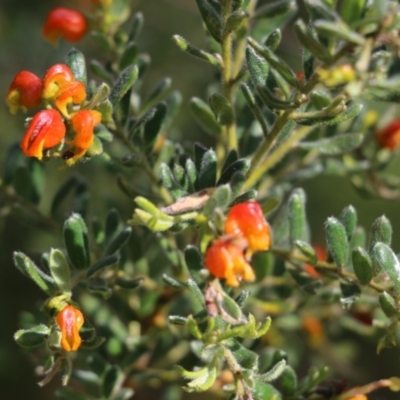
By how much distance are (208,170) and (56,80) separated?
0.91 ft

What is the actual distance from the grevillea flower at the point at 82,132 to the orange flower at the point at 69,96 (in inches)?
0.8

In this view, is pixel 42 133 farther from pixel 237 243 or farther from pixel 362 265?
pixel 362 265

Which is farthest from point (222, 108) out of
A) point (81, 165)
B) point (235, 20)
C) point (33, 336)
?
point (81, 165)

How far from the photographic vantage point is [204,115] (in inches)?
54.7

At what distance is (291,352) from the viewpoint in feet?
5.99

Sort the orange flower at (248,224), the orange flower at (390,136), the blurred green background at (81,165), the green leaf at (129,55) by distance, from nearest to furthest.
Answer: the orange flower at (248,224), the green leaf at (129,55), the orange flower at (390,136), the blurred green background at (81,165)

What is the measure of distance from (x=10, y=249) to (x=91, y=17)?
91 centimetres

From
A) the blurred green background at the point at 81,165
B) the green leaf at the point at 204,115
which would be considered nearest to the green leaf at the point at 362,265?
the green leaf at the point at 204,115

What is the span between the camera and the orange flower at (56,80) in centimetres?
104

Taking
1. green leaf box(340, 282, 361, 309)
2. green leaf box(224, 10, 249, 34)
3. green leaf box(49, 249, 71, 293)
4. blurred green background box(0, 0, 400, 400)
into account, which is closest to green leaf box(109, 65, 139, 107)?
green leaf box(224, 10, 249, 34)

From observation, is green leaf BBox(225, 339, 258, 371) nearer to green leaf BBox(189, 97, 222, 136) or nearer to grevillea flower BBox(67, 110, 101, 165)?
grevillea flower BBox(67, 110, 101, 165)

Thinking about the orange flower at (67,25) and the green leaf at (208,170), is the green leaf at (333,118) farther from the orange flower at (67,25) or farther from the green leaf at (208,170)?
the orange flower at (67,25)

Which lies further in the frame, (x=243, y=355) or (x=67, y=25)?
(x=67, y=25)

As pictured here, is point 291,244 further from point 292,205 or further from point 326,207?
point 326,207
